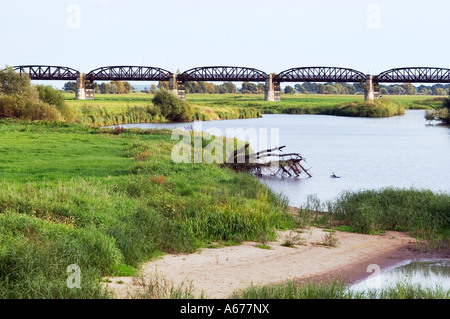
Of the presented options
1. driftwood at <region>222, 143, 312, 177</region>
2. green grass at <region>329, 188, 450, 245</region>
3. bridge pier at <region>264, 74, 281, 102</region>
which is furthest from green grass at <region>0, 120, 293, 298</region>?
bridge pier at <region>264, 74, 281, 102</region>

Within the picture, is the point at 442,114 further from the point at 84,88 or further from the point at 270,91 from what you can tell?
the point at 84,88

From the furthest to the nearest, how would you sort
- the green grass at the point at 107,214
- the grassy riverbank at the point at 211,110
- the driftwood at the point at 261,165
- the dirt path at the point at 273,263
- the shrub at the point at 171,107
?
the shrub at the point at 171,107 < the grassy riverbank at the point at 211,110 < the driftwood at the point at 261,165 < the dirt path at the point at 273,263 < the green grass at the point at 107,214

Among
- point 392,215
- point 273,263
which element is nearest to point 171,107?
point 392,215

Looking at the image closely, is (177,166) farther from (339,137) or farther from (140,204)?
(339,137)

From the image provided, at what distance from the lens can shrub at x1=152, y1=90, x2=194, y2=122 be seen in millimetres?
74000

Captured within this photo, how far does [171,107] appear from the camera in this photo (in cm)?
7406

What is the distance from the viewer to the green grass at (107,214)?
11.5 meters

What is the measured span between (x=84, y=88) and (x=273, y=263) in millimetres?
130964

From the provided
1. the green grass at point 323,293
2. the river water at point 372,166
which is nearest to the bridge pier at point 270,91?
the river water at point 372,166

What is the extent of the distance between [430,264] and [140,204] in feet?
25.1

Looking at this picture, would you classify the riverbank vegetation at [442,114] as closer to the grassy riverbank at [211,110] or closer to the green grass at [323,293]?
the grassy riverbank at [211,110]

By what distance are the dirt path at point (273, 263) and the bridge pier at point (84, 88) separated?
124276 mm
